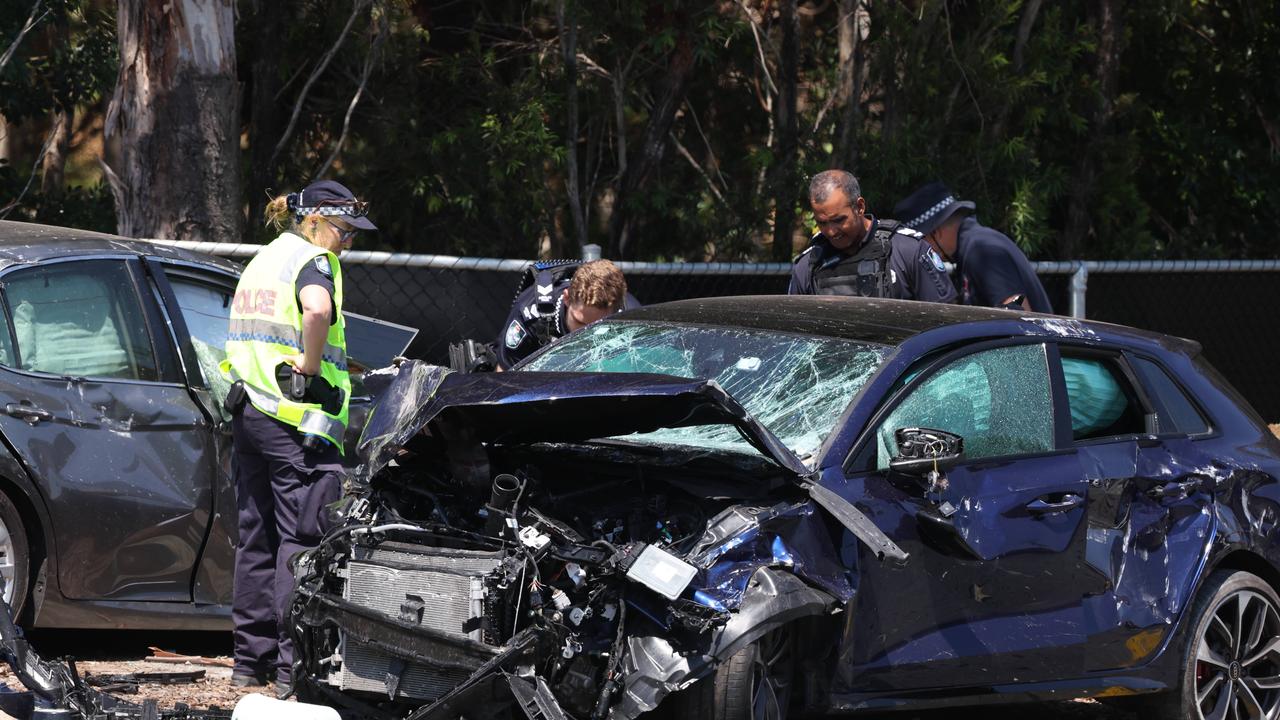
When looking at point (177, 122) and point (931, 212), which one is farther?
point (177, 122)

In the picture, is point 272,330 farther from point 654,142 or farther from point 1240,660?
point 654,142

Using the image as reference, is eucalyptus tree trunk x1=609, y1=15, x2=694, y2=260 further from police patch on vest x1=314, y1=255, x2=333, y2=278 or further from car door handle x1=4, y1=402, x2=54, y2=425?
car door handle x1=4, y1=402, x2=54, y2=425

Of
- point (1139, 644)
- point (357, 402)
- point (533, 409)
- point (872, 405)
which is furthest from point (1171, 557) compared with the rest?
point (357, 402)

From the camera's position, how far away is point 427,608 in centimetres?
455

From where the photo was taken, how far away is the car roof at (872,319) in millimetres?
5461

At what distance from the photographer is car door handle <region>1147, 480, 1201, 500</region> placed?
18.3ft

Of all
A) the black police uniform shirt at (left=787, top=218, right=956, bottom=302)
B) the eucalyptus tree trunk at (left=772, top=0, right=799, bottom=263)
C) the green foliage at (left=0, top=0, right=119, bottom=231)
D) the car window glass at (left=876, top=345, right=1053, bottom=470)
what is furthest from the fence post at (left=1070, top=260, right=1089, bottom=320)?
the green foliage at (left=0, top=0, right=119, bottom=231)

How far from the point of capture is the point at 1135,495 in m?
5.53

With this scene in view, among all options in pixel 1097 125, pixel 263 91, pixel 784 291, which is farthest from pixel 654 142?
pixel 784 291

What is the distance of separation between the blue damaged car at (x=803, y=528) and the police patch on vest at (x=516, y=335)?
1.11 m

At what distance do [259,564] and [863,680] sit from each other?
2.39 m

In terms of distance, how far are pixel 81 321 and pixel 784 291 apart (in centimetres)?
499

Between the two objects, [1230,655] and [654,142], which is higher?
[654,142]

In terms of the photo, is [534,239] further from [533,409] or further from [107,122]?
[533,409]
